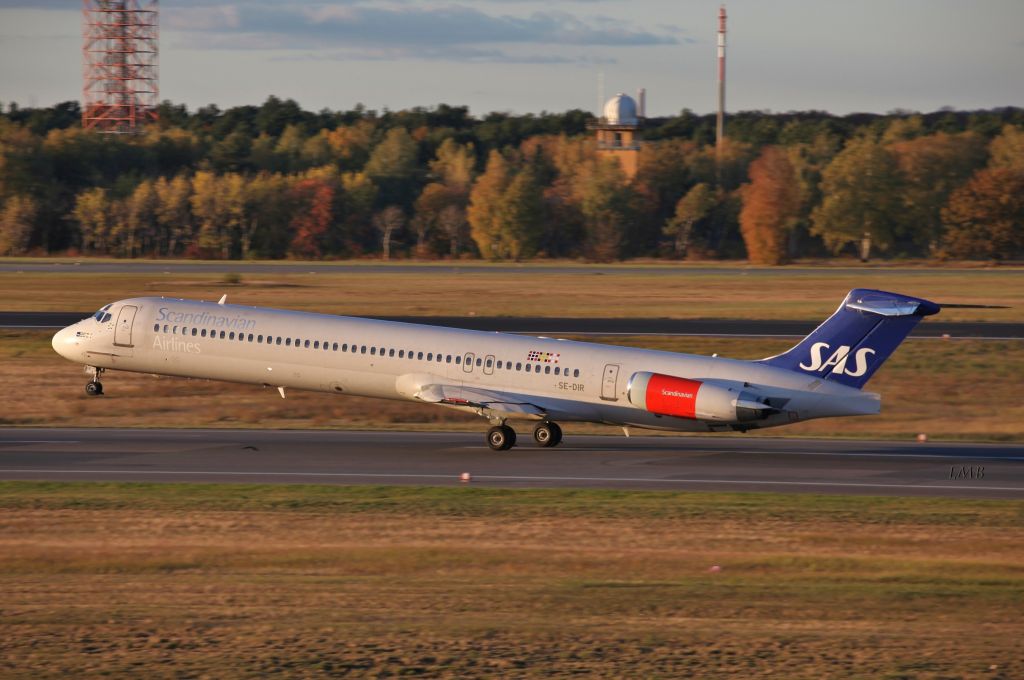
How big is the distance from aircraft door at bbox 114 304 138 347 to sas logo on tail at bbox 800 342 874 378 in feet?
62.5

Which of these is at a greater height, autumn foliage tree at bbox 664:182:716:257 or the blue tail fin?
autumn foliage tree at bbox 664:182:716:257

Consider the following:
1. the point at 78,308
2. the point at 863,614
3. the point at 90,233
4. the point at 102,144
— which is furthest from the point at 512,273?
the point at 863,614

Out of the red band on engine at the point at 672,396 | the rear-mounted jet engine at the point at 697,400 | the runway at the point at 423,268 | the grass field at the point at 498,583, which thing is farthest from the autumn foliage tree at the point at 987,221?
the grass field at the point at 498,583

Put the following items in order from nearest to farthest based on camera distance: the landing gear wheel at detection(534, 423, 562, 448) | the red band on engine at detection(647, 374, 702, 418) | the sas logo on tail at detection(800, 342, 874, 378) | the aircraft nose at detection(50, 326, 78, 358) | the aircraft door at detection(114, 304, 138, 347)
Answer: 1. the sas logo on tail at detection(800, 342, 874, 378)
2. the red band on engine at detection(647, 374, 702, 418)
3. the landing gear wheel at detection(534, 423, 562, 448)
4. the aircraft door at detection(114, 304, 138, 347)
5. the aircraft nose at detection(50, 326, 78, 358)

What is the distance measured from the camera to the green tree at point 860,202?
5335 inches

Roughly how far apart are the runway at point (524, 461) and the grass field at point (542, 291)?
3212cm

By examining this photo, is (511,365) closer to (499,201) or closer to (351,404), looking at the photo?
(351,404)

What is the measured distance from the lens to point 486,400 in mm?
34781

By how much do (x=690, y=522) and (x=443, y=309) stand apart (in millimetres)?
46661

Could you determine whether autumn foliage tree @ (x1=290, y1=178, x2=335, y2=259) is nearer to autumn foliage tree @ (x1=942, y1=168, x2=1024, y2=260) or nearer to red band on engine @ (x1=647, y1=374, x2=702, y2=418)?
autumn foliage tree @ (x1=942, y1=168, x2=1024, y2=260)

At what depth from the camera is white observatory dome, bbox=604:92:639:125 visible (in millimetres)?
157500

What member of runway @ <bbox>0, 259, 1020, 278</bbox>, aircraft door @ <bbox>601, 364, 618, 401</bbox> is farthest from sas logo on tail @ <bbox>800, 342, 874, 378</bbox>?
runway @ <bbox>0, 259, 1020, 278</bbox>

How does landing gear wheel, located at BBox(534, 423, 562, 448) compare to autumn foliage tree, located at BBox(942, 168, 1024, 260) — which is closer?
landing gear wheel, located at BBox(534, 423, 562, 448)

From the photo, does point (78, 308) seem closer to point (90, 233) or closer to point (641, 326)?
point (641, 326)
